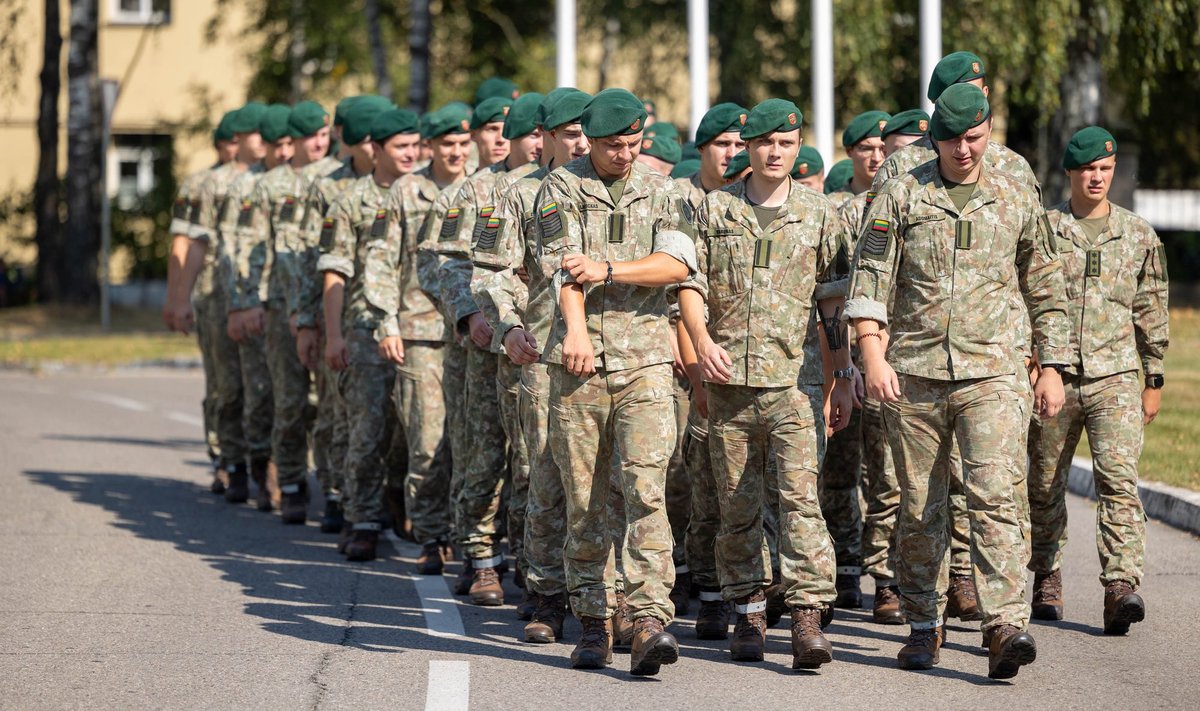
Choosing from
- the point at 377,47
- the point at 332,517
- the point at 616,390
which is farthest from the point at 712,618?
the point at 377,47

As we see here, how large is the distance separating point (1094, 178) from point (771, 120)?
1.72m

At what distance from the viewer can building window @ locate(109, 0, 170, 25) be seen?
121ft

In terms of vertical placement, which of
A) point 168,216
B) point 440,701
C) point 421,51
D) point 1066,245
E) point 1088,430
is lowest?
point 440,701

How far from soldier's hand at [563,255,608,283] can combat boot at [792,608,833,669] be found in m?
1.55

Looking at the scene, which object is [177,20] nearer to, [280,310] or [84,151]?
[84,151]

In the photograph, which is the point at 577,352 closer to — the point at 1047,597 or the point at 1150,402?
the point at 1047,597

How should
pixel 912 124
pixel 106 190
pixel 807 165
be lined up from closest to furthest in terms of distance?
pixel 912 124
pixel 807 165
pixel 106 190

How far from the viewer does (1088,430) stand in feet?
27.5

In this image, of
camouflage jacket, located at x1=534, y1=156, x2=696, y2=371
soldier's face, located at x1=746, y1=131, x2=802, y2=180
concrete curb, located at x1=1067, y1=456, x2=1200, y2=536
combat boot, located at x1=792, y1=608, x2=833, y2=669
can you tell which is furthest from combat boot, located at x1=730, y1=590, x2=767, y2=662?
concrete curb, located at x1=1067, y1=456, x2=1200, y2=536

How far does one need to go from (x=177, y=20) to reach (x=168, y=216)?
26.3 ft

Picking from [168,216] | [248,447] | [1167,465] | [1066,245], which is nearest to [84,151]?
[168,216]

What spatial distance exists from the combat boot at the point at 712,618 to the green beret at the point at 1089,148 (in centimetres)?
248

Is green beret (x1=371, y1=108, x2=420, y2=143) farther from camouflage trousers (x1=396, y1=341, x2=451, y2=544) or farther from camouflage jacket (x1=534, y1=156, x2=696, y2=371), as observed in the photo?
camouflage jacket (x1=534, y1=156, x2=696, y2=371)

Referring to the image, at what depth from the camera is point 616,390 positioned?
724 cm
